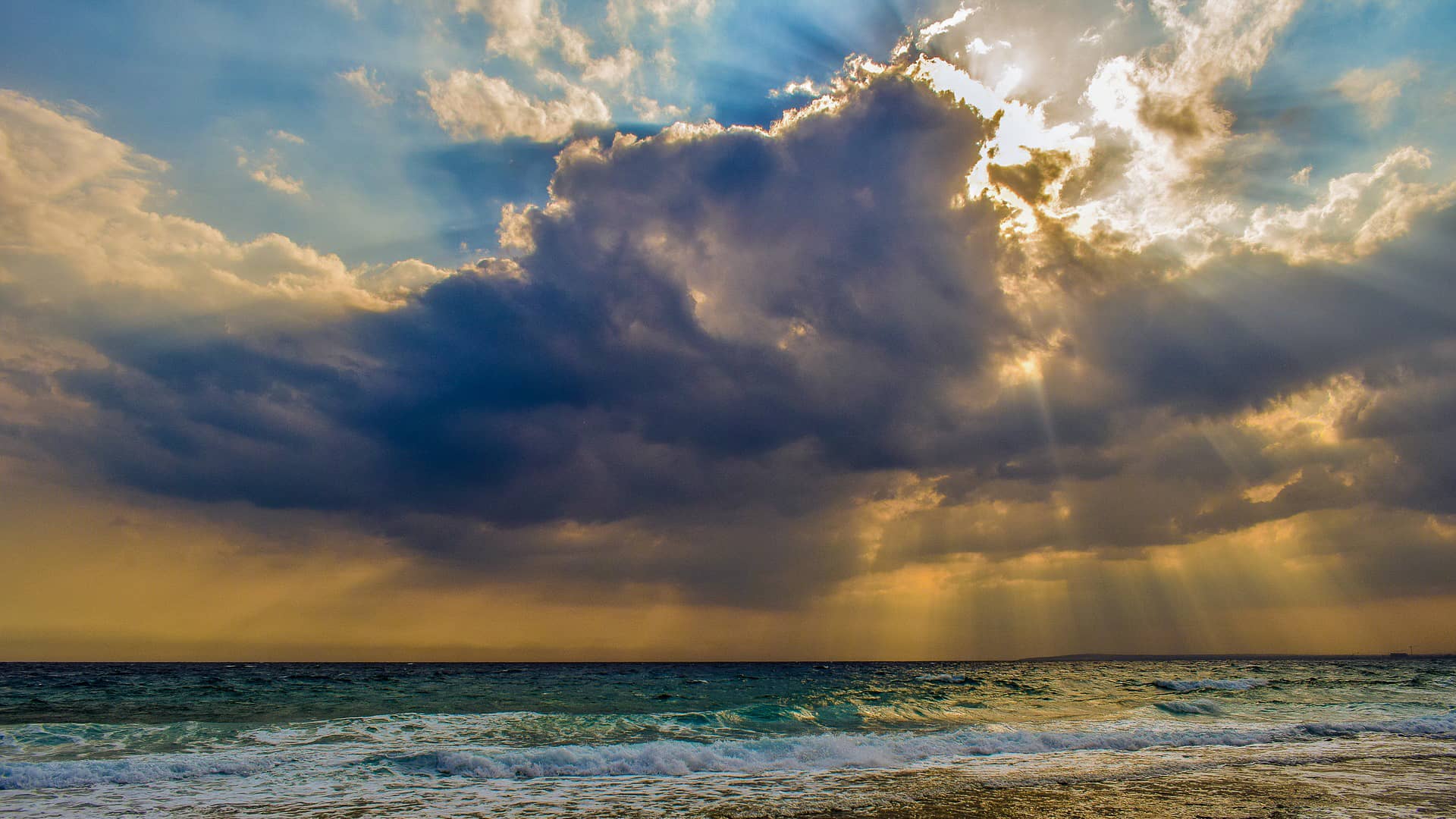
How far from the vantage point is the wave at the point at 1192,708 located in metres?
37.7

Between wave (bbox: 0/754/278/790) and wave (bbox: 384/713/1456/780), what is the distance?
159 inches

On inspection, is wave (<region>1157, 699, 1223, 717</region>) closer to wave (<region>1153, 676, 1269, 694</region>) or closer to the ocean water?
the ocean water

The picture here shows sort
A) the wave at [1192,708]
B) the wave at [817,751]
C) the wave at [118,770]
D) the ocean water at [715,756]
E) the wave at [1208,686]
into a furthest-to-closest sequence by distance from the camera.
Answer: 1. the wave at [1208,686]
2. the wave at [1192,708]
3. the wave at [817,751]
4. the wave at [118,770]
5. the ocean water at [715,756]

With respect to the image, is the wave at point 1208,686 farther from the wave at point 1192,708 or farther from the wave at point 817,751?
the wave at point 817,751

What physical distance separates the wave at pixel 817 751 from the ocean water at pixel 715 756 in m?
0.10

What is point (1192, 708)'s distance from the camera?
128 ft

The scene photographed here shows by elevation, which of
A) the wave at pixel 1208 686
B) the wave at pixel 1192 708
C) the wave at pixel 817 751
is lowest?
the wave at pixel 1208 686

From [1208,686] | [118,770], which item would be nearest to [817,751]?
[118,770]

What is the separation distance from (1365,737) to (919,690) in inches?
1085

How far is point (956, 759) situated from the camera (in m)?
22.6

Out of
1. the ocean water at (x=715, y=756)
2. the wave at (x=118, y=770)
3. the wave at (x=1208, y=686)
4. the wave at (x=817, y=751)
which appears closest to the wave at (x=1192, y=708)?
the ocean water at (x=715, y=756)

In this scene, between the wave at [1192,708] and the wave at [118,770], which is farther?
the wave at [1192,708]

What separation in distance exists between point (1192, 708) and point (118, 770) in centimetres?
4596

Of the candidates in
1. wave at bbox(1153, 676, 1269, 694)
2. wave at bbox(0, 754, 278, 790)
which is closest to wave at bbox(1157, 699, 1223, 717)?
wave at bbox(1153, 676, 1269, 694)
